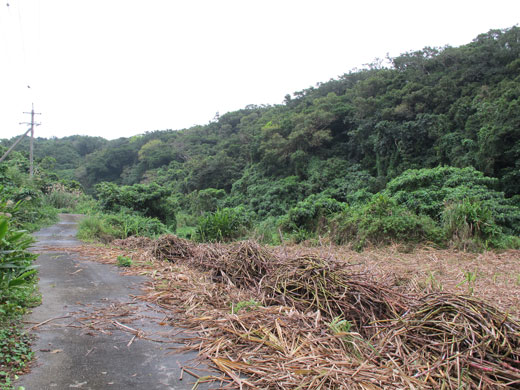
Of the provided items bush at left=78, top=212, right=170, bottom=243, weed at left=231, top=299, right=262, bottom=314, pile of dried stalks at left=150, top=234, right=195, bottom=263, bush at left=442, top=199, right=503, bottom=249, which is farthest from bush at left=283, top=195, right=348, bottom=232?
weed at left=231, top=299, right=262, bottom=314

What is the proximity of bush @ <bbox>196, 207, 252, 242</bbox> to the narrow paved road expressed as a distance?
542cm

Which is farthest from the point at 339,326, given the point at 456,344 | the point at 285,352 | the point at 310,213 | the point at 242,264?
the point at 310,213

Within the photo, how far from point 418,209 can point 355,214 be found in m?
2.80

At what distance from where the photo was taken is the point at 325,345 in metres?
2.42

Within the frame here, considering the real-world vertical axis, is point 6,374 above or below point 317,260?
below

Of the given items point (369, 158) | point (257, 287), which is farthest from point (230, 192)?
point (257, 287)

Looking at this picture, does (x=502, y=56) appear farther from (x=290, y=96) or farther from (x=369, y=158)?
(x=290, y=96)

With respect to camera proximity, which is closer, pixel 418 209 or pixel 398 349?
pixel 398 349

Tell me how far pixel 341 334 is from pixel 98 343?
1.87m

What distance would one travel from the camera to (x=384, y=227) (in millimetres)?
9094

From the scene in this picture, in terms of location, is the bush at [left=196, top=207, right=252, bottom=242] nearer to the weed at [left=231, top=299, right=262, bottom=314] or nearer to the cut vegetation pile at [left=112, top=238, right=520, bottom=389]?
the cut vegetation pile at [left=112, top=238, right=520, bottom=389]

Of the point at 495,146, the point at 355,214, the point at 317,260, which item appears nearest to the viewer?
the point at 317,260

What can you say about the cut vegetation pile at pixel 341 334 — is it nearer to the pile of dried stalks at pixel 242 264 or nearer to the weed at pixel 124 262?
the pile of dried stalks at pixel 242 264

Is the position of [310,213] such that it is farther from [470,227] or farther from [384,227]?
[470,227]
